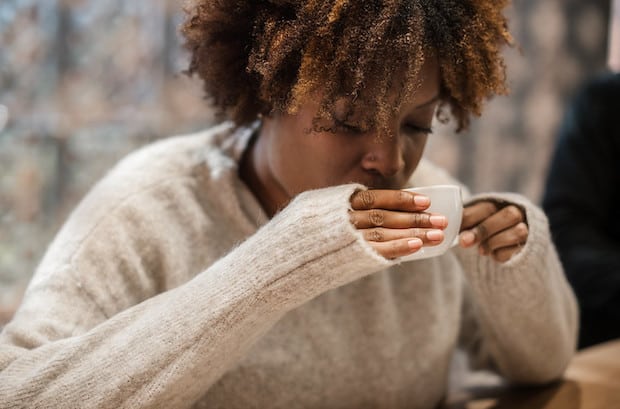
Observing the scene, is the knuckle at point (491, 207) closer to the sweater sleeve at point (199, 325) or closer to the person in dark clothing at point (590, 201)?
the sweater sleeve at point (199, 325)

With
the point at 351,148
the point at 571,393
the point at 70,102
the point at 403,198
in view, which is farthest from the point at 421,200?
the point at 70,102

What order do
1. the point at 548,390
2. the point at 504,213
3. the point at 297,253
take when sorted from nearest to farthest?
the point at 297,253 → the point at 504,213 → the point at 548,390

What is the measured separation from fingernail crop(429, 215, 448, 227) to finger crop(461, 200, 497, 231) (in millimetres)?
196

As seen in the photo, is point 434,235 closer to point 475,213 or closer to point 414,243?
point 414,243

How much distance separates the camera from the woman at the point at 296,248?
77 centimetres

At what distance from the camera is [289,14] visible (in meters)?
0.84

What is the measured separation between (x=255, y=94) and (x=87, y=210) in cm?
30

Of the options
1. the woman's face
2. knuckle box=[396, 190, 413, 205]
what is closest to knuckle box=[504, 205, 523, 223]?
the woman's face

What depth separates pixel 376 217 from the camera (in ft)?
2.50

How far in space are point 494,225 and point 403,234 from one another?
0.28m

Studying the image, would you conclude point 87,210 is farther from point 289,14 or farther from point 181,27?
point 289,14

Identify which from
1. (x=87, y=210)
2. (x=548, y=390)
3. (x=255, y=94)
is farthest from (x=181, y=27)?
(x=548, y=390)

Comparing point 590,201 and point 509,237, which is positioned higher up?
point 509,237

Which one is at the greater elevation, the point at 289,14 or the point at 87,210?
the point at 289,14
